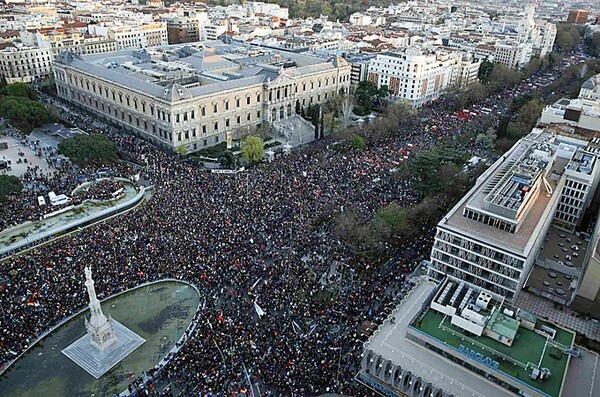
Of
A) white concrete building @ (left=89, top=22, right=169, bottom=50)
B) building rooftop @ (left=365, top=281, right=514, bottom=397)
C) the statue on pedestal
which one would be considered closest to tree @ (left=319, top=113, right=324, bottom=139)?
building rooftop @ (left=365, top=281, right=514, bottom=397)

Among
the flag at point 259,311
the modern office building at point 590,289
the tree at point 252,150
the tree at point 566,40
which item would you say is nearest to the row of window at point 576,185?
the modern office building at point 590,289

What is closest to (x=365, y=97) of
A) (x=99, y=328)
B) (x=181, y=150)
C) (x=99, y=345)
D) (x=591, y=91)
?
(x=591, y=91)

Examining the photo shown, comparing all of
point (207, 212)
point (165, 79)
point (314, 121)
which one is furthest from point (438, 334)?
point (165, 79)

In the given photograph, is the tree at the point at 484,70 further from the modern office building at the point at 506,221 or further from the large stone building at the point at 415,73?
the modern office building at the point at 506,221

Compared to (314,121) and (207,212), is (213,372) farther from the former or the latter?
(314,121)

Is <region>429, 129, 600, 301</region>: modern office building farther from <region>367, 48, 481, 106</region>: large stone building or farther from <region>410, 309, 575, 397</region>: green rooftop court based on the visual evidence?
<region>367, 48, 481, 106</region>: large stone building

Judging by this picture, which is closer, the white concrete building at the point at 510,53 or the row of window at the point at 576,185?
the row of window at the point at 576,185

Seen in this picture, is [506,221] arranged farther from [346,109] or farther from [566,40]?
[566,40]
